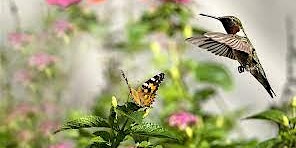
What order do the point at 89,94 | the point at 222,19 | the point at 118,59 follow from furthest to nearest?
the point at 89,94 → the point at 118,59 → the point at 222,19

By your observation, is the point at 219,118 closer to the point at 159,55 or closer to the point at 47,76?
the point at 159,55

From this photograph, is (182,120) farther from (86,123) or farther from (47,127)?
(86,123)

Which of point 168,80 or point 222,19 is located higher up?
point 168,80

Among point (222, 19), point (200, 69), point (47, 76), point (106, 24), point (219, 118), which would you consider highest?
point (106, 24)

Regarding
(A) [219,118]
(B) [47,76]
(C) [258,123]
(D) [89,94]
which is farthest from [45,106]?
(C) [258,123]

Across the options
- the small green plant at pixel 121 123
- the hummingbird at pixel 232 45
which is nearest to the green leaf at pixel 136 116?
the small green plant at pixel 121 123

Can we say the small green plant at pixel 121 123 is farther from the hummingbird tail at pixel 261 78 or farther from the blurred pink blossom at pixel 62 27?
the blurred pink blossom at pixel 62 27
